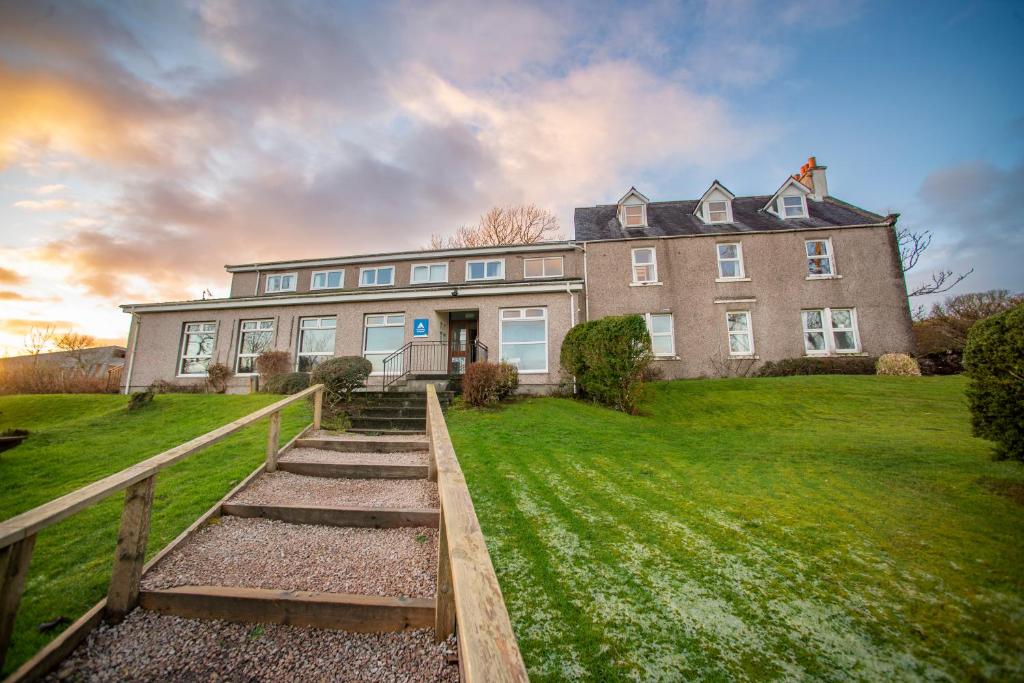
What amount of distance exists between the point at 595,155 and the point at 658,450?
10.7 meters

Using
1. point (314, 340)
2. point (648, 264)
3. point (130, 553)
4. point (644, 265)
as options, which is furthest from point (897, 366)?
point (314, 340)

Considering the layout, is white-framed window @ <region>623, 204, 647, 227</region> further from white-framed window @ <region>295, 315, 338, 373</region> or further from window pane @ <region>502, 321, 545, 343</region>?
white-framed window @ <region>295, 315, 338, 373</region>

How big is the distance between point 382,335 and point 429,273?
4.39m

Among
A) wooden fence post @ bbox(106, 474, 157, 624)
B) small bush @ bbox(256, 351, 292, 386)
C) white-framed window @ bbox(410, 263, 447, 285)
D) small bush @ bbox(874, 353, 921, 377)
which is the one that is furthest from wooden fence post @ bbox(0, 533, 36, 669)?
small bush @ bbox(874, 353, 921, 377)

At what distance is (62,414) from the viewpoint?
429 inches

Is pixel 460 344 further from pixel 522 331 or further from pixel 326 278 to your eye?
pixel 326 278

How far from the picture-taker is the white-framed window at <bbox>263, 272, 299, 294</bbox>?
59.8 ft

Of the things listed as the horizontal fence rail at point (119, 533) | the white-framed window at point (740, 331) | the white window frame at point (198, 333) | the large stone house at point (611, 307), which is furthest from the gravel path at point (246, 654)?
the white window frame at point (198, 333)

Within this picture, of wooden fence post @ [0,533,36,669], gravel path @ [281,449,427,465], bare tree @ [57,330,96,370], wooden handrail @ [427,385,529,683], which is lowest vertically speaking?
gravel path @ [281,449,427,465]

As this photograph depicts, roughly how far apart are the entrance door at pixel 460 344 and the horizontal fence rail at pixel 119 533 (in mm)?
10946

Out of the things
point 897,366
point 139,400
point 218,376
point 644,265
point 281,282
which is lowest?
point 139,400

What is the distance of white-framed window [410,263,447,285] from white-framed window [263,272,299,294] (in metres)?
6.50

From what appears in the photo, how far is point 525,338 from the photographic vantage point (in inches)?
504

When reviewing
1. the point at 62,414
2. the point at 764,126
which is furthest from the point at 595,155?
the point at 62,414
